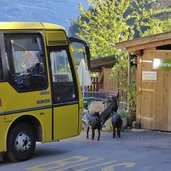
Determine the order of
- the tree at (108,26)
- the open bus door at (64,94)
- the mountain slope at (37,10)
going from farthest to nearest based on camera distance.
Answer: the mountain slope at (37,10) < the tree at (108,26) < the open bus door at (64,94)

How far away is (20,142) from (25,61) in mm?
1771

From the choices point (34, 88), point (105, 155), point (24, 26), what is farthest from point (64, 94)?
point (24, 26)

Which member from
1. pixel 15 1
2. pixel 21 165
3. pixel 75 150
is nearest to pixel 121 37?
pixel 75 150

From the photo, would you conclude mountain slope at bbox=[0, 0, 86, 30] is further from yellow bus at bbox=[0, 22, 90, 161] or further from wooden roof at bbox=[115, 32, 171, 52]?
yellow bus at bbox=[0, 22, 90, 161]

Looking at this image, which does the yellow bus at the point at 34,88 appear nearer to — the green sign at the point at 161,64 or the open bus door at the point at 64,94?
the open bus door at the point at 64,94

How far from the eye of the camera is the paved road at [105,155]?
8875 millimetres

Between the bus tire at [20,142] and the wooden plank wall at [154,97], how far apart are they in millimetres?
5682

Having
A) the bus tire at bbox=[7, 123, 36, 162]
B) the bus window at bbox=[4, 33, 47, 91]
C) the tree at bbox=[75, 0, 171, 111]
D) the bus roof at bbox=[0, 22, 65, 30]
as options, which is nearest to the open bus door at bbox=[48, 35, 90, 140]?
the bus window at bbox=[4, 33, 47, 91]

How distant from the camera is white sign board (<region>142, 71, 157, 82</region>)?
47.6ft

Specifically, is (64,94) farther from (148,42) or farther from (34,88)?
(148,42)

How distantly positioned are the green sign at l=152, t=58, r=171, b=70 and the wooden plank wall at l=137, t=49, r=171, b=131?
0.10m

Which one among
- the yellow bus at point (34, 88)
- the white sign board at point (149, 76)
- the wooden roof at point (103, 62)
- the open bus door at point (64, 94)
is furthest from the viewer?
the wooden roof at point (103, 62)

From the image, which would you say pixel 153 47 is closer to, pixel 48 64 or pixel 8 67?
pixel 48 64

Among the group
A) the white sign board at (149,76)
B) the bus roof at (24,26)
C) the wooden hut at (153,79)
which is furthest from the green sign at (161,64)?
the bus roof at (24,26)
